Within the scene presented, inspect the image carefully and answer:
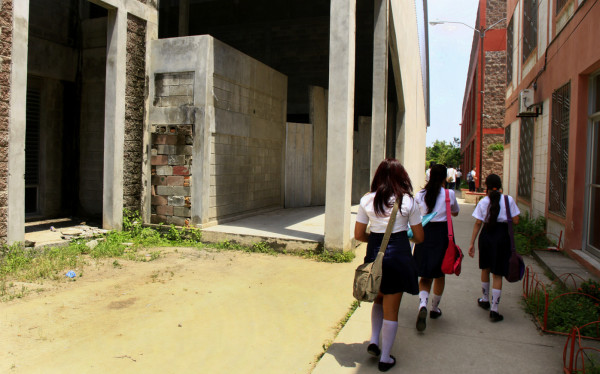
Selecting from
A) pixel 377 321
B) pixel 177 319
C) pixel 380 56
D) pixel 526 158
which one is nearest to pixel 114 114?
pixel 177 319

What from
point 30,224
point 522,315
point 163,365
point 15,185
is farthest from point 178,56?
point 522,315

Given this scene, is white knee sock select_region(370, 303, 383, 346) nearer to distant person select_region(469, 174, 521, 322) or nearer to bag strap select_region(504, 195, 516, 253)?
distant person select_region(469, 174, 521, 322)

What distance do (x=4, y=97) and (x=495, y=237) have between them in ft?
22.5

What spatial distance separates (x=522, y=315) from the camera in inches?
191

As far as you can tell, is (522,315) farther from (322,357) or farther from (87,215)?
(87,215)

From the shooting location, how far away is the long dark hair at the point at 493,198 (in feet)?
15.6

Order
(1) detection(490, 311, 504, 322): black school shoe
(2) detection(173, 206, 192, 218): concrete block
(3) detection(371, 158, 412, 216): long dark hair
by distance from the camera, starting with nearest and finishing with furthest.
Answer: (3) detection(371, 158, 412, 216): long dark hair < (1) detection(490, 311, 504, 322): black school shoe < (2) detection(173, 206, 192, 218): concrete block

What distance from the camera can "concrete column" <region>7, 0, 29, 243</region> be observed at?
662cm

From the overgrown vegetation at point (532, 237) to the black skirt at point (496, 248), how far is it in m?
3.78

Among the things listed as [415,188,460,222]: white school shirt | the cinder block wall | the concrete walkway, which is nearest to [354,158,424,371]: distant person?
the concrete walkway

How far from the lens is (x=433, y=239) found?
4.46 metres

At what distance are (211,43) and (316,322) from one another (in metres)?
6.25

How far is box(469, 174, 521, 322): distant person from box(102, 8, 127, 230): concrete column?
671cm

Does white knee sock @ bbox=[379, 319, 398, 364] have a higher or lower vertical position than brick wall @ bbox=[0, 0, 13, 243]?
lower
